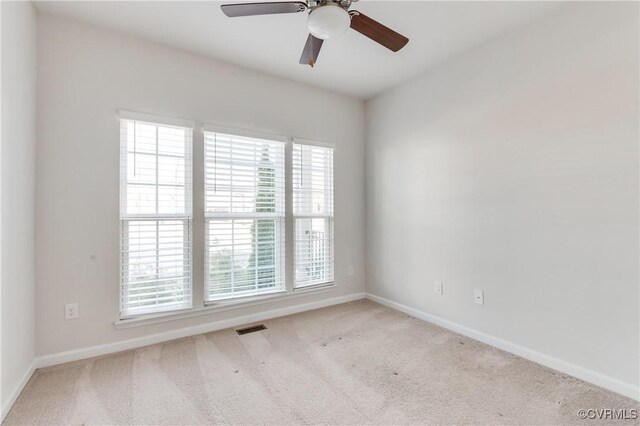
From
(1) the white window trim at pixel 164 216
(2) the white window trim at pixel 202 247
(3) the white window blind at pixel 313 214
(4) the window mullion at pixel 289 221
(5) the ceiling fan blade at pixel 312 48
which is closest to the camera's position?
(5) the ceiling fan blade at pixel 312 48

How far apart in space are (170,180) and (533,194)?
3.08 meters

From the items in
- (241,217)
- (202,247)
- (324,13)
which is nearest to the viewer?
(324,13)

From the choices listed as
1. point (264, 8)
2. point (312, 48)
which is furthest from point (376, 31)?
point (264, 8)

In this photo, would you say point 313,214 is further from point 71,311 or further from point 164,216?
point 71,311

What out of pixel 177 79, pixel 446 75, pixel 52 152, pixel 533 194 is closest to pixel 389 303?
pixel 533 194

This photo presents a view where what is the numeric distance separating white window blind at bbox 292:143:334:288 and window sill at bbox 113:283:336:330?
0.08 m

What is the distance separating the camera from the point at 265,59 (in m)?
2.97

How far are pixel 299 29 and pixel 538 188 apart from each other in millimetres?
2309

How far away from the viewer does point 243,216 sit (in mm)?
3117

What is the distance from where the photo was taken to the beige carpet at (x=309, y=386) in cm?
174

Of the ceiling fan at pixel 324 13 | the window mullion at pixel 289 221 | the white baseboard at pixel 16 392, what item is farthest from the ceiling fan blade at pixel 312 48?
the white baseboard at pixel 16 392

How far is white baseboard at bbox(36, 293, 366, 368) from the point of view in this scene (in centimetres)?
232

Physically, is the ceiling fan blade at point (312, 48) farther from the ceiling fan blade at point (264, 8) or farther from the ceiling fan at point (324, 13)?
the ceiling fan blade at point (264, 8)

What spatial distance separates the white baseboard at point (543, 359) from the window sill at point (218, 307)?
1198mm
